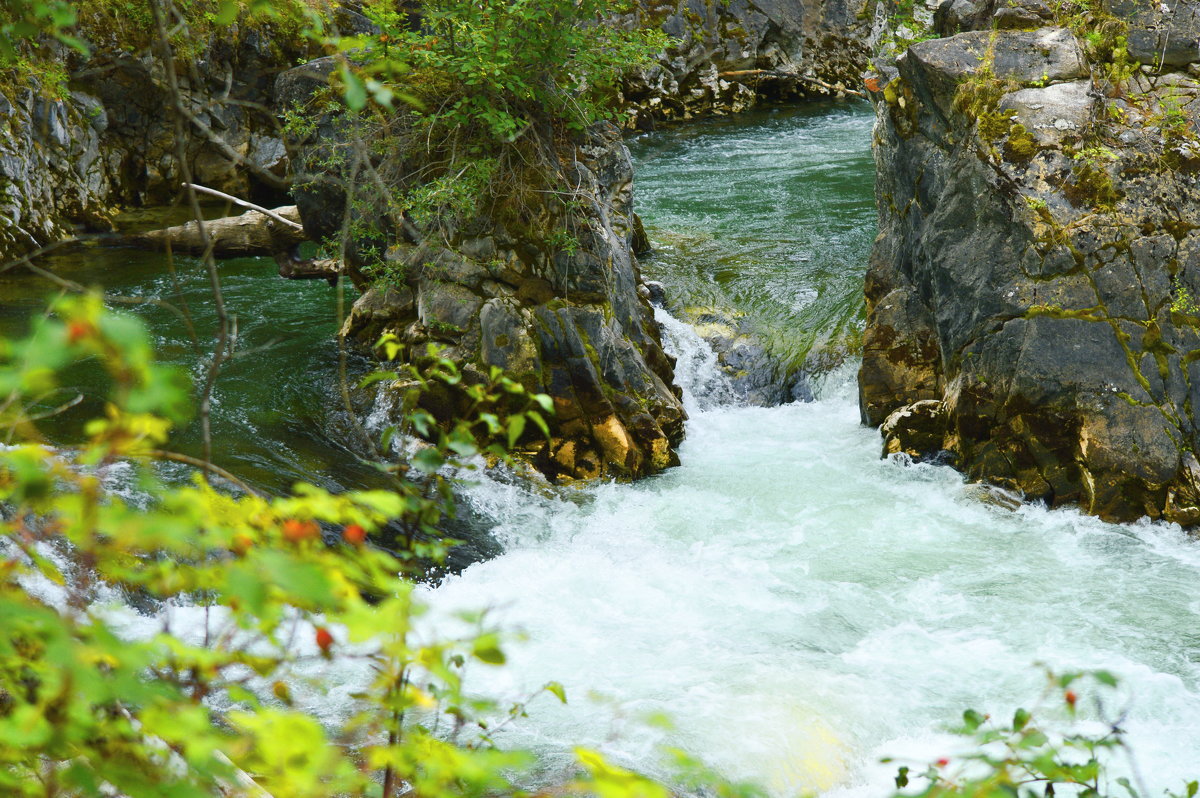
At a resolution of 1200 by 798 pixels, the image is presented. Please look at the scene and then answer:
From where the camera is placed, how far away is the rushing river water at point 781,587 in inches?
165

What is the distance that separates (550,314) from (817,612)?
3.02 m

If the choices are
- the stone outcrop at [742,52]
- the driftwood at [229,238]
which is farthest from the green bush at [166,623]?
the stone outcrop at [742,52]

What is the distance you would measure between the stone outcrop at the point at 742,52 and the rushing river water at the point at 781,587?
10251mm

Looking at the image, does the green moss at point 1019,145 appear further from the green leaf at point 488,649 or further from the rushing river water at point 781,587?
the green leaf at point 488,649

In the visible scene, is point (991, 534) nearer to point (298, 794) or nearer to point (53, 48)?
point (298, 794)

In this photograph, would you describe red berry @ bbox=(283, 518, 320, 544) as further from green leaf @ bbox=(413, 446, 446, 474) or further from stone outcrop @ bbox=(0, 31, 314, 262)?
stone outcrop @ bbox=(0, 31, 314, 262)

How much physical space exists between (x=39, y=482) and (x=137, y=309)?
27.6 ft

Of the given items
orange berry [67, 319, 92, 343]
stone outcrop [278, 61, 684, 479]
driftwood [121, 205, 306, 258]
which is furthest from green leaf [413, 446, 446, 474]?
driftwood [121, 205, 306, 258]

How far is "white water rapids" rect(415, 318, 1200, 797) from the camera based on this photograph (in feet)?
13.6

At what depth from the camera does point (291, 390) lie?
24.4 ft

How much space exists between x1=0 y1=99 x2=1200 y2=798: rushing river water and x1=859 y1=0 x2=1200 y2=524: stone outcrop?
0.39 meters

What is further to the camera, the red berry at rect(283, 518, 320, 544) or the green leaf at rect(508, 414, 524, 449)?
the green leaf at rect(508, 414, 524, 449)

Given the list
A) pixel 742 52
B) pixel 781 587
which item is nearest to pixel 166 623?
pixel 781 587

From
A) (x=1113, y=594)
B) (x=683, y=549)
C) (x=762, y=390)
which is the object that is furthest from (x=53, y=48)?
(x=1113, y=594)
